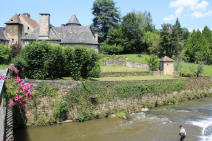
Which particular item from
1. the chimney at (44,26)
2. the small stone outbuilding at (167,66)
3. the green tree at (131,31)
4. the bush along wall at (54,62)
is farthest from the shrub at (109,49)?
the bush along wall at (54,62)

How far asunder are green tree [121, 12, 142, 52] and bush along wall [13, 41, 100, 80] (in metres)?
33.8

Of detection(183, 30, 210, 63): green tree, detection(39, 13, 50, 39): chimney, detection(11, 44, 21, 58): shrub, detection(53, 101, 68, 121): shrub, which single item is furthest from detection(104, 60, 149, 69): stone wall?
detection(53, 101, 68, 121): shrub

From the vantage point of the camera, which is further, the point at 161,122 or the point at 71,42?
the point at 71,42

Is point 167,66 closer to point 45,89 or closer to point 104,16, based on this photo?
point 45,89

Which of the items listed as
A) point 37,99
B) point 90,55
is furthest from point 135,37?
point 37,99

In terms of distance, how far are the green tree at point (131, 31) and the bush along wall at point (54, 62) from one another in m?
33.8

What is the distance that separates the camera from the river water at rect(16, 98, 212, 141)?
50.4ft

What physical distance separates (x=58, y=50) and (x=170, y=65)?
2197 cm

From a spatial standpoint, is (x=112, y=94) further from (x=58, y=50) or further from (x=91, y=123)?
(x=58, y=50)

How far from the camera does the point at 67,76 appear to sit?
23781 millimetres

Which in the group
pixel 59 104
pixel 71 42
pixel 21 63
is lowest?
pixel 59 104

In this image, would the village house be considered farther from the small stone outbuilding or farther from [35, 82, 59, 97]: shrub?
[35, 82, 59, 97]: shrub

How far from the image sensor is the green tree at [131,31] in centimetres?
5691

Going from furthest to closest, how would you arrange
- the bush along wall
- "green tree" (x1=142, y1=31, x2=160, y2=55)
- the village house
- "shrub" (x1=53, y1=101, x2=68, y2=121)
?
"green tree" (x1=142, y1=31, x2=160, y2=55)
the village house
the bush along wall
"shrub" (x1=53, y1=101, x2=68, y2=121)
